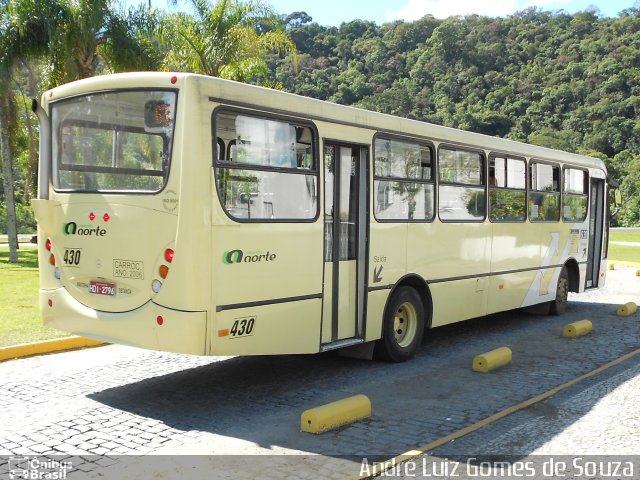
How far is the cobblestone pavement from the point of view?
5.33 meters

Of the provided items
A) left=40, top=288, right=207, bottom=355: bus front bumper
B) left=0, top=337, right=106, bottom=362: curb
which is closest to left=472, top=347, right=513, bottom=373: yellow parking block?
left=40, top=288, right=207, bottom=355: bus front bumper

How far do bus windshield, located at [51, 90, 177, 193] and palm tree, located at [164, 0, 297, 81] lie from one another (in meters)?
14.0

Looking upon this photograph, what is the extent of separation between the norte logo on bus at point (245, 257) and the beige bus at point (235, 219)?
0.01m

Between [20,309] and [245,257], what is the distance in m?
6.49

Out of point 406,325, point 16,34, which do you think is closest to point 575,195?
point 406,325

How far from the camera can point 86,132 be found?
22.4ft

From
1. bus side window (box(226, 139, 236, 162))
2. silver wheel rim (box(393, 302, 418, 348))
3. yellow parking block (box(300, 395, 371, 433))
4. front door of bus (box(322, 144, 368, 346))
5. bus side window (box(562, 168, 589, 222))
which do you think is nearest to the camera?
yellow parking block (box(300, 395, 371, 433))

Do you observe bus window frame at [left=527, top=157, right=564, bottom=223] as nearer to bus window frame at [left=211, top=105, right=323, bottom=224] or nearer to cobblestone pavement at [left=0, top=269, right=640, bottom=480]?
cobblestone pavement at [left=0, top=269, right=640, bottom=480]

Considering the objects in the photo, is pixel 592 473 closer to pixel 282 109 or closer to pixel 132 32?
pixel 282 109

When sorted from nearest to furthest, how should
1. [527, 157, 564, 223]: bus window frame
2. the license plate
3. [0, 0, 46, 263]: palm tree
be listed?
1. the license plate
2. [527, 157, 564, 223]: bus window frame
3. [0, 0, 46, 263]: palm tree

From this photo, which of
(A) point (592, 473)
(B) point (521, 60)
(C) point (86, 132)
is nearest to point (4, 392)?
(C) point (86, 132)

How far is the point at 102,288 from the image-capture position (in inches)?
256

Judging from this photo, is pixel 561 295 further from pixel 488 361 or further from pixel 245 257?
pixel 245 257

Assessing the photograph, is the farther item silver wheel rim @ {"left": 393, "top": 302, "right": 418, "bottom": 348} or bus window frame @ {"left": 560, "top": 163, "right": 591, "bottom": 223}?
bus window frame @ {"left": 560, "top": 163, "right": 591, "bottom": 223}
